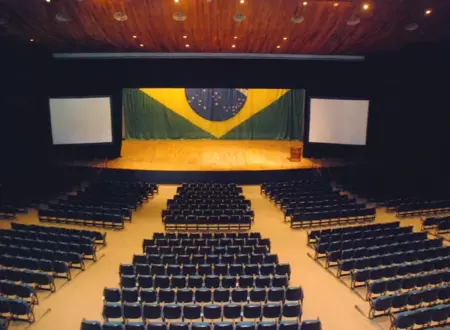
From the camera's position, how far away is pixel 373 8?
11086mm

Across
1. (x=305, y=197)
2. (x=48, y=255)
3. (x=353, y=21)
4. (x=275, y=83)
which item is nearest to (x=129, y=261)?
(x=48, y=255)

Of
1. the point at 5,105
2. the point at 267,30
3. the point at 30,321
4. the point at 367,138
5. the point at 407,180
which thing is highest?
the point at 267,30

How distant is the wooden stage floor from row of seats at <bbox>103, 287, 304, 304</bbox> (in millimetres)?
11934

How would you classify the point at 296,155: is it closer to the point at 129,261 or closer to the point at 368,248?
the point at 368,248

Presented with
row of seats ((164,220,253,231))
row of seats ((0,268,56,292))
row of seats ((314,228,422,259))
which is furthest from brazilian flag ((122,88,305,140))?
row of seats ((0,268,56,292))

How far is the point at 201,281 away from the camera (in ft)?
32.3

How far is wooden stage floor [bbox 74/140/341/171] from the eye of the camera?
2142 centimetres

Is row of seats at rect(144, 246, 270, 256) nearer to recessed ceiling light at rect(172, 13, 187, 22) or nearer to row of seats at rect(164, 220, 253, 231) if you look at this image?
row of seats at rect(164, 220, 253, 231)

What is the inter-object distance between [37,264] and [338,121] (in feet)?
55.4

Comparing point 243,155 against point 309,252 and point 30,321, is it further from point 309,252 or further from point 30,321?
point 30,321

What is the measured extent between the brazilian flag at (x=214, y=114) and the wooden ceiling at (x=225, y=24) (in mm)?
10537

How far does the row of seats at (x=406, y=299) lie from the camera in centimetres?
876

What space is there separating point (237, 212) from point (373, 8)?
316 inches

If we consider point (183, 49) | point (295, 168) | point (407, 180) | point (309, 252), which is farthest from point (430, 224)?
point (183, 49)
